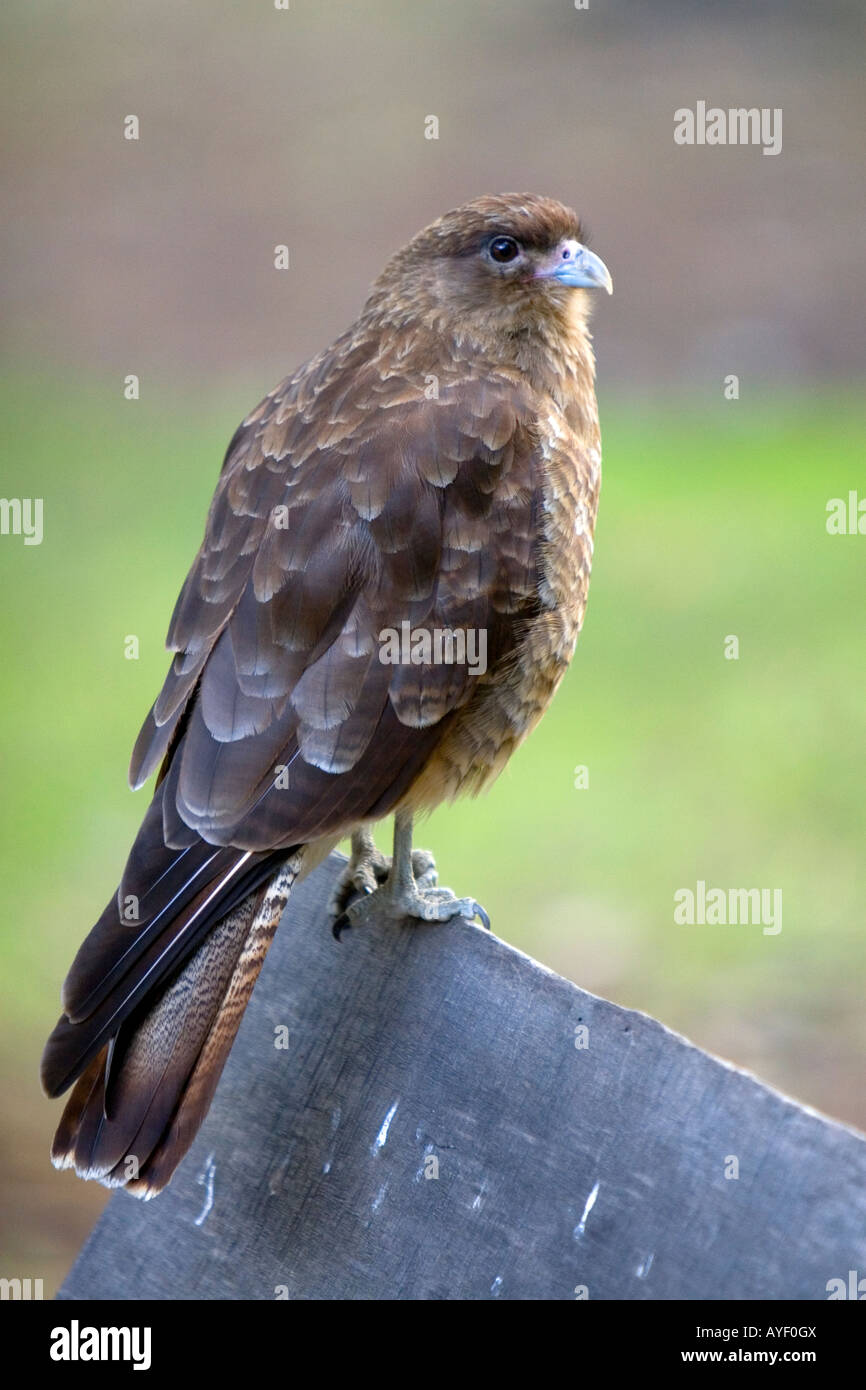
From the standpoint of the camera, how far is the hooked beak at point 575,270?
158 inches

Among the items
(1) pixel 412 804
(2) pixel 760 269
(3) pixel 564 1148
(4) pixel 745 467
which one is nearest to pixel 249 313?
(2) pixel 760 269

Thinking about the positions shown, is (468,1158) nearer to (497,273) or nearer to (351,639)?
(351,639)

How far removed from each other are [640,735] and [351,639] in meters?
5.05

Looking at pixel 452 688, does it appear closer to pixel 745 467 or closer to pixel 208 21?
pixel 745 467

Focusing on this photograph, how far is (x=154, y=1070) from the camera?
272cm

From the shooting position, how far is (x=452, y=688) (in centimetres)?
341

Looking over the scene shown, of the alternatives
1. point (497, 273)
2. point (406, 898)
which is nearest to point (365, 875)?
point (406, 898)

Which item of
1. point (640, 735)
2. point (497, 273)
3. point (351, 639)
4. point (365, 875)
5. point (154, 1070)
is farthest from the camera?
point (640, 735)

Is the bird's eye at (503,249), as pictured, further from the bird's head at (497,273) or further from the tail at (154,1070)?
the tail at (154,1070)

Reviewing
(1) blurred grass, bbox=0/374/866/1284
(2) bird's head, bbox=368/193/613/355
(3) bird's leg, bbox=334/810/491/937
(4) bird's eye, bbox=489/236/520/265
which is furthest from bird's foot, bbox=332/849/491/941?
(1) blurred grass, bbox=0/374/866/1284

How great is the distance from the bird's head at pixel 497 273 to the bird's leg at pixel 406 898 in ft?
3.58

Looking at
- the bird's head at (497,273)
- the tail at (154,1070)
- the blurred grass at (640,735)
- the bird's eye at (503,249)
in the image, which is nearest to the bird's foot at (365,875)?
the tail at (154,1070)

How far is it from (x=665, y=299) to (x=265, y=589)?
10691 mm

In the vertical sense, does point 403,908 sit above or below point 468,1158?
above
